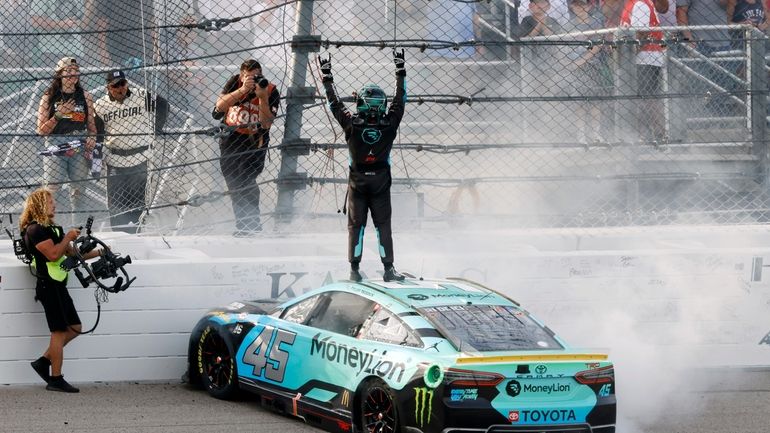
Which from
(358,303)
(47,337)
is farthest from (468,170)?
(47,337)

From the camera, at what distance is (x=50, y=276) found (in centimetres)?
930

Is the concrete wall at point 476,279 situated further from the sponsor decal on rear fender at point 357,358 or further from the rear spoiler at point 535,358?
the rear spoiler at point 535,358

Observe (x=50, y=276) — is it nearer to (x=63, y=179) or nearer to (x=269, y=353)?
(x=63, y=179)

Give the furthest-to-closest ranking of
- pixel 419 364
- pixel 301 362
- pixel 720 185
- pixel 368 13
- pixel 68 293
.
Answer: pixel 720 185 → pixel 368 13 → pixel 68 293 → pixel 301 362 → pixel 419 364

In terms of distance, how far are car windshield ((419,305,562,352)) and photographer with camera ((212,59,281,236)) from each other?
2.75m

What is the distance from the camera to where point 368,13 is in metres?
10.1

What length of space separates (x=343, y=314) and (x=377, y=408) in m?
0.90

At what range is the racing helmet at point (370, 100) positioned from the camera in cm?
916

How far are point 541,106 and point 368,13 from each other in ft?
5.26

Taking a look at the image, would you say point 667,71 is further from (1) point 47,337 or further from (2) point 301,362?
(1) point 47,337

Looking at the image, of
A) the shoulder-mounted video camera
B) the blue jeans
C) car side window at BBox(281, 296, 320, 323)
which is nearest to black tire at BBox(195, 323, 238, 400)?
car side window at BBox(281, 296, 320, 323)

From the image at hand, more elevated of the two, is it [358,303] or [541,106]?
[541,106]

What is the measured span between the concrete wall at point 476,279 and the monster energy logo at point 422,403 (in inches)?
115

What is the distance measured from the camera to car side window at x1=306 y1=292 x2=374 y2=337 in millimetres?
8062
